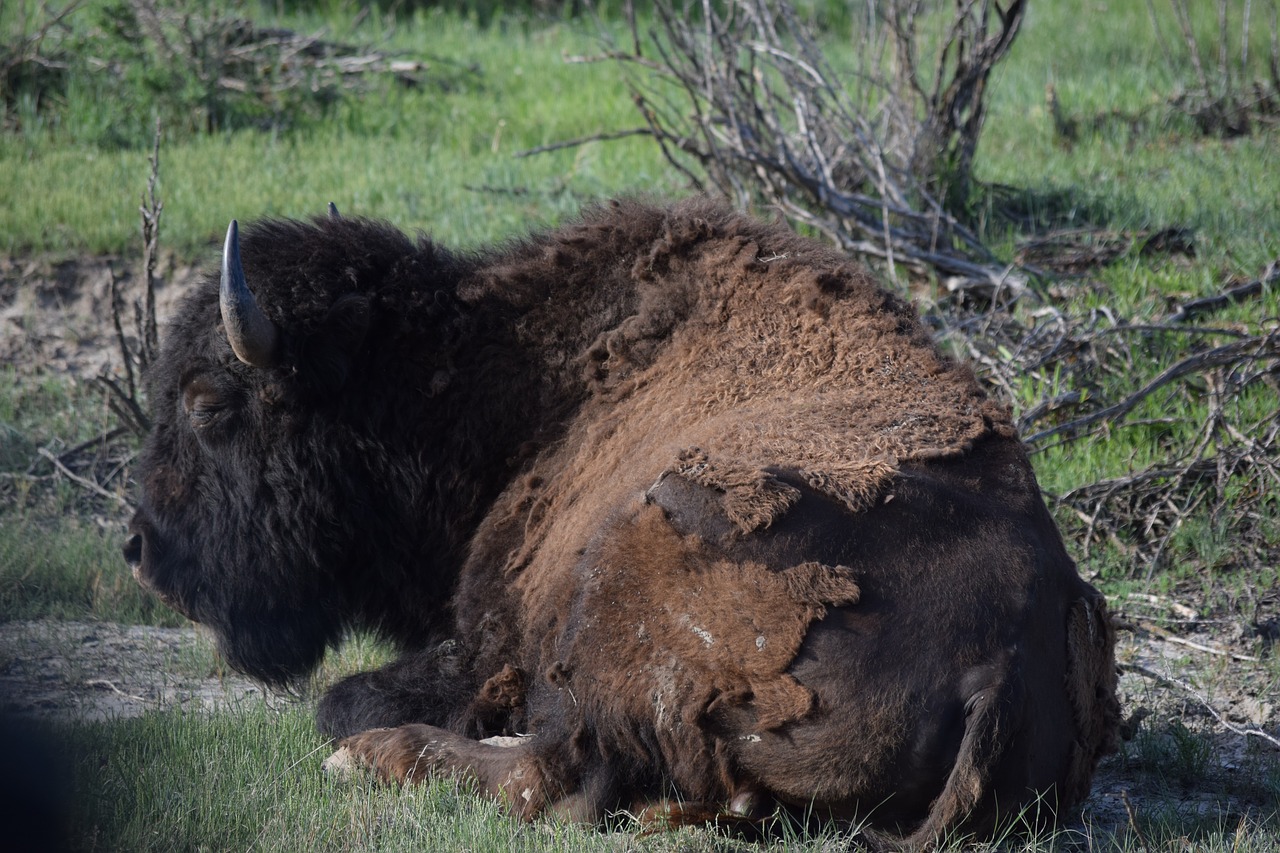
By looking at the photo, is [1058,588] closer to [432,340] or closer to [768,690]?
[768,690]

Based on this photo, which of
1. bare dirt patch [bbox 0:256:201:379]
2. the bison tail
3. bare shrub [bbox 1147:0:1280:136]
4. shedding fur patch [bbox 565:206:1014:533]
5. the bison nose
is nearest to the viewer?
the bison tail

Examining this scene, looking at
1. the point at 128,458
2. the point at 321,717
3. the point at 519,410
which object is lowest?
the point at 128,458

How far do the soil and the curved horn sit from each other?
1176mm

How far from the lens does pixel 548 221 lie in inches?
332

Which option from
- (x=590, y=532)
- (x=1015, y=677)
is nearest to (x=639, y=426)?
(x=590, y=532)

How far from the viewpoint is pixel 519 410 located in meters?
3.92

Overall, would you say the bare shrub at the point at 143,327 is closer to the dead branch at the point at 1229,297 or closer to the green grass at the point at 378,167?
the green grass at the point at 378,167

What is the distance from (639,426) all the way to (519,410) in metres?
0.46

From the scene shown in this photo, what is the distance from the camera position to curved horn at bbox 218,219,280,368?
3562mm

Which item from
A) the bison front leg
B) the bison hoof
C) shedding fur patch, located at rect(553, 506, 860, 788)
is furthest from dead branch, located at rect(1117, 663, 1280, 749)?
the bison hoof

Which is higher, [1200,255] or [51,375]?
[1200,255]

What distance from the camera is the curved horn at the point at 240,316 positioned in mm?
3562

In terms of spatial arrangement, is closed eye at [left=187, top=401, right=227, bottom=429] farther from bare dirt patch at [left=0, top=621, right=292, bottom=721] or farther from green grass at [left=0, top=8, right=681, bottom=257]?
green grass at [left=0, top=8, right=681, bottom=257]

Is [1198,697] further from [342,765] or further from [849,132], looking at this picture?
[849,132]
